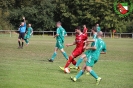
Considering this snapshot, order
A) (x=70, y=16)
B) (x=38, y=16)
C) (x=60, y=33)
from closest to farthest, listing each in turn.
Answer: (x=60, y=33)
(x=38, y=16)
(x=70, y=16)

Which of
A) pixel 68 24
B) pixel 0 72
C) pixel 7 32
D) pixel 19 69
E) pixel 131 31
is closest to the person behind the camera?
pixel 0 72

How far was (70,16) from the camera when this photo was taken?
72.5 m

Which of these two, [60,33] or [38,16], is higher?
[60,33]

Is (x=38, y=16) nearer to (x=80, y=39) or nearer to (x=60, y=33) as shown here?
(x=60, y=33)

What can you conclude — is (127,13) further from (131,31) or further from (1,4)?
(1,4)

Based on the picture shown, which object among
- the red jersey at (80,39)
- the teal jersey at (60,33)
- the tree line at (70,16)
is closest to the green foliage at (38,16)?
the tree line at (70,16)

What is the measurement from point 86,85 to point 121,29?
59403 millimetres

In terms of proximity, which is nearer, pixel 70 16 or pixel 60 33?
pixel 60 33

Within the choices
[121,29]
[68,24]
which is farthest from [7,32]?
[121,29]

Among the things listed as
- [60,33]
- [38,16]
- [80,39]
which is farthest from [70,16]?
[80,39]

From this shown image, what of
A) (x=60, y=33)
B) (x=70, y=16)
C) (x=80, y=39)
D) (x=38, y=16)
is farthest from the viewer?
(x=70, y=16)

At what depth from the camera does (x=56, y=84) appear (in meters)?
11.2

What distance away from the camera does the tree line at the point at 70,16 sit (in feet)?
229

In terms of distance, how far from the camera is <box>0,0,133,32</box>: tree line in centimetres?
6994
